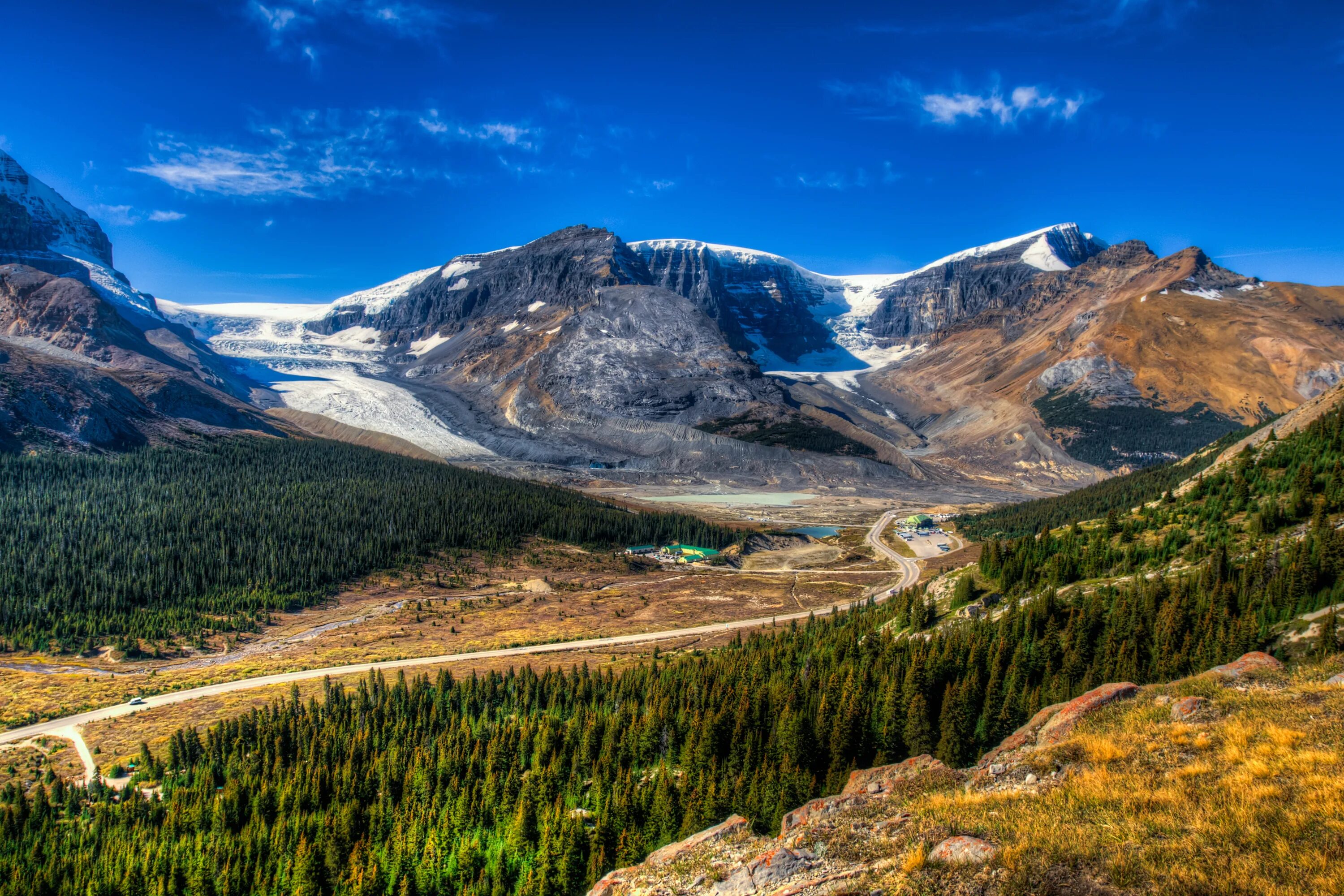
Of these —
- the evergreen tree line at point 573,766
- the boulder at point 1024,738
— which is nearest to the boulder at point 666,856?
the boulder at point 1024,738

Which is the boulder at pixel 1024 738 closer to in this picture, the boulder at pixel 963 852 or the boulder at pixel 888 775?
the boulder at pixel 888 775

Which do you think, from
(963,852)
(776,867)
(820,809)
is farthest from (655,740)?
(963,852)

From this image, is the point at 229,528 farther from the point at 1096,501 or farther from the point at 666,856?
the point at 1096,501

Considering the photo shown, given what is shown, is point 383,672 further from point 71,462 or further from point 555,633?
point 71,462

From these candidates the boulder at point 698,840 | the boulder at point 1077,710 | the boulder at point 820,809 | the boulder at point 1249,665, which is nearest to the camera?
the boulder at point 820,809

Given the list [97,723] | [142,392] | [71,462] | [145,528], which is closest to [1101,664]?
[97,723]

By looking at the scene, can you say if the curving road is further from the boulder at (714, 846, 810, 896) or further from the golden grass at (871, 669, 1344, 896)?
the golden grass at (871, 669, 1344, 896)

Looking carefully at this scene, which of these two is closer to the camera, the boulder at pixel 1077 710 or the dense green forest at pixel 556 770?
the boulder at pixel 1077 710
